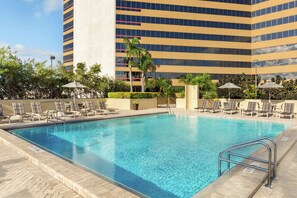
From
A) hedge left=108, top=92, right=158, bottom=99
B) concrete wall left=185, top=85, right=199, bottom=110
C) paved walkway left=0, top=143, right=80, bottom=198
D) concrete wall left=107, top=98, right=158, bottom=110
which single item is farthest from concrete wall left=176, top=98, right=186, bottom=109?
paved walkway left=0, top=143, right=80, bottom=198

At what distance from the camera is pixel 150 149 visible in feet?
32.8

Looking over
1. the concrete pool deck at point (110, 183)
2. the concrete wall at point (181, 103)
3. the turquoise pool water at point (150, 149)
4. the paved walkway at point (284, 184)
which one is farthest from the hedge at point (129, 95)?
the paved walkway at point (284, 184)

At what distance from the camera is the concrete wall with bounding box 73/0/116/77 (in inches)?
1875

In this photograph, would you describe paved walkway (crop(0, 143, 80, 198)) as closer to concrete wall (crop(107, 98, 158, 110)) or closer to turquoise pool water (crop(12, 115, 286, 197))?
turquoise pool water (crop(12, 115, 286, 197))

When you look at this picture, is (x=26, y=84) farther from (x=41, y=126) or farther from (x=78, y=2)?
(x=78, y=2)

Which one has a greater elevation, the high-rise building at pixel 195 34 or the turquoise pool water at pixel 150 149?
the high-rise building at pixel 195 34

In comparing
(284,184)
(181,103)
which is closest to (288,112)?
(181,103)

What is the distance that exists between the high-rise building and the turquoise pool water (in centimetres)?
3349

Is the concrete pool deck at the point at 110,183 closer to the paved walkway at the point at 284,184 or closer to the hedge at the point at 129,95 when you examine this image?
the paved walkway at the point at 284,184

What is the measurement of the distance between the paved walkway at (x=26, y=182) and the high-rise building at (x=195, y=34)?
41.0 m

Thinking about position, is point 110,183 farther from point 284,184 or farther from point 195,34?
point 195,34

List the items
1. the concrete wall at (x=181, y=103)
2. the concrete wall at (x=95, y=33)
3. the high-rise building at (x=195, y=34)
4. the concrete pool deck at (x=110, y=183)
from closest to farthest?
1. the concrete pool deck at (x=110, y=183)
2. the concrete wall at (x=181, y=103)
3. the high-rise building at (x=195, y=34)
4. the concrete wall at (x=95, y=33)

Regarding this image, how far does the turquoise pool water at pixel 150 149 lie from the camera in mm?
6723

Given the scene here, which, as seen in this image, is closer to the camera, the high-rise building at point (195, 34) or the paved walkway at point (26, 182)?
the paved walkway at point (26, 182)
